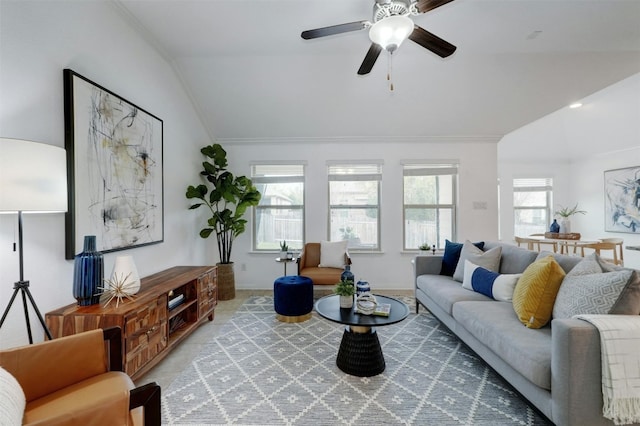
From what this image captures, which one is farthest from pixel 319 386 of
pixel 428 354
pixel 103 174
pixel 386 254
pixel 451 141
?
pixel 451 141

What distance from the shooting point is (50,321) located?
71.1 inches

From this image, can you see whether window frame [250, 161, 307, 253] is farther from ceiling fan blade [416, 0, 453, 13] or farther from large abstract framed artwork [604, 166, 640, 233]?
large abstract framed artwork [604, 166, 640, 233]

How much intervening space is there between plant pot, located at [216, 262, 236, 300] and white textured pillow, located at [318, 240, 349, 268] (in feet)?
4.54

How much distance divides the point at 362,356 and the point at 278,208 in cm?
311

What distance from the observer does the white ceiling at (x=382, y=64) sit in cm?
264

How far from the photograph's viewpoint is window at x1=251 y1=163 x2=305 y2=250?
15.9 feet

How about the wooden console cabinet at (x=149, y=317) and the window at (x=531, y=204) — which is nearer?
the wooden console cabinet at (x=149, y=317)

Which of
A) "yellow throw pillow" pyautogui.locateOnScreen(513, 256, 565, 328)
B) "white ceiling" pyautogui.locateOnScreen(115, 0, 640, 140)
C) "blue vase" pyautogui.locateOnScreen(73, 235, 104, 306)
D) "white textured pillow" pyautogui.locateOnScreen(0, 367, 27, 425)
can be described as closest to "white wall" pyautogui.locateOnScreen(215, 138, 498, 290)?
"white ceiling" pyautogui.locateOnScreen(115, 0, 640, 140)

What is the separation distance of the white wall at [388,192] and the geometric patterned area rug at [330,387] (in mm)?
1850

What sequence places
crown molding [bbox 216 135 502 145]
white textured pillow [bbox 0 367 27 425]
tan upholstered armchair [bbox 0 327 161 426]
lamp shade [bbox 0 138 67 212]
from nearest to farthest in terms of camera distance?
white textured pillow [bbox 0 367 27 425] → tan upholstered armchair [bbox 0 327 161 426] → lamp shade [bbox 0 138 67 212] → crown molding [bbox 216 135 502 145]

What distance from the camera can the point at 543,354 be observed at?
1555 millimetres

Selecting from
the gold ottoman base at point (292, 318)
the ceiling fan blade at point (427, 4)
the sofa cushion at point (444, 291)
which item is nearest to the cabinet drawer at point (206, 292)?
the gold ottoman base at point (292, 318)

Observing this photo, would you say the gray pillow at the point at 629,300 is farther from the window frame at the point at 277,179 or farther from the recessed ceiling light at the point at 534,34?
the window frame at the point at 277,179

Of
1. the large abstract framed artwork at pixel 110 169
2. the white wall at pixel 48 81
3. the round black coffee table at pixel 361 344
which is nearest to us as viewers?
the white wall at pixel 48 81
